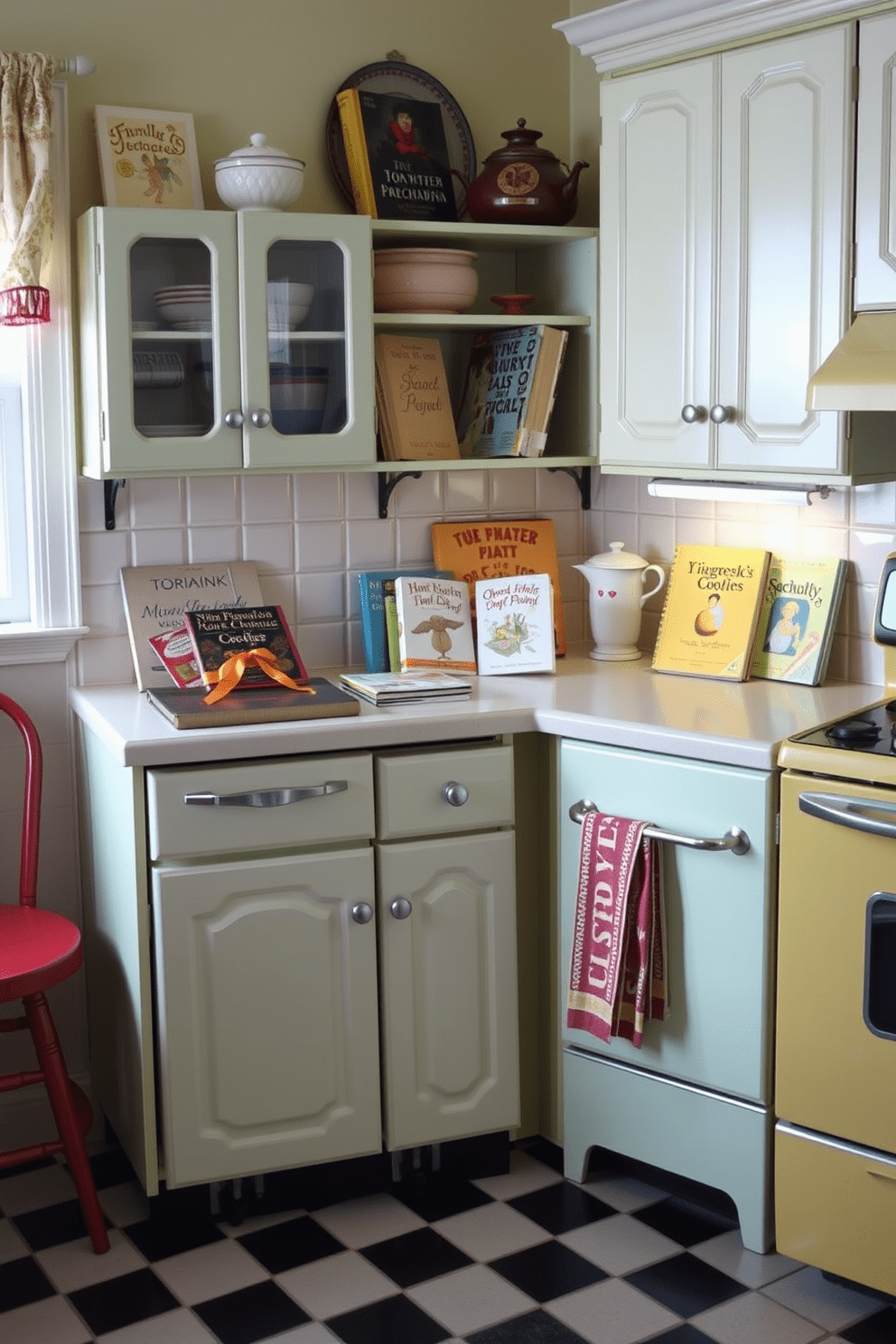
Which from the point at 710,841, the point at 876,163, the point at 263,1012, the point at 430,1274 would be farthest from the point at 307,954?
the point at 876,163

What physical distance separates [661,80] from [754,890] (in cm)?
144

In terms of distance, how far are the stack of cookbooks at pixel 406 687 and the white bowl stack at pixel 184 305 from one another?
2.30 ft

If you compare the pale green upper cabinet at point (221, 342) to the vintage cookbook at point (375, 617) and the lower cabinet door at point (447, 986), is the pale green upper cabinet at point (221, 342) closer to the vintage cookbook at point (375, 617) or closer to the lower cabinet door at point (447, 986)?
the vintage cookbook at point (375, 617)

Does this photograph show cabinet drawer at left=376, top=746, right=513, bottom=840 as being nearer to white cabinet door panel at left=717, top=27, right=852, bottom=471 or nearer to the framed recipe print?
white cabinet door panel at left=717, top=27, right=852, bottom=471

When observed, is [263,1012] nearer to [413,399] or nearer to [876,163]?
[413,399]

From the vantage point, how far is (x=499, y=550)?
123 inches

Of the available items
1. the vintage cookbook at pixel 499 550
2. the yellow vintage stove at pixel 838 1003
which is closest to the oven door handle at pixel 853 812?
the yellow vintage stove at pixel 838 1003

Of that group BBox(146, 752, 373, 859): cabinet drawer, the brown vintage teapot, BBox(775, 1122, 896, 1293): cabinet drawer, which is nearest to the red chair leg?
BBox(146, 752, 373, 859): cabinet drawer

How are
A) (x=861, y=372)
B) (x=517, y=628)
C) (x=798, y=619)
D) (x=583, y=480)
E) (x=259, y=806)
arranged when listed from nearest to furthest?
(x=861, y=372) < (x=259, y=806) < (x=798, y=619) < (x=517, y=628) < (x=583, y=480)

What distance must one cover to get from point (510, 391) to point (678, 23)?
2.50 feet

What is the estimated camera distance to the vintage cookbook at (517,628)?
2.86 metres

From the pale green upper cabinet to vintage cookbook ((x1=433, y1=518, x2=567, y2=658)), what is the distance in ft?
1.43

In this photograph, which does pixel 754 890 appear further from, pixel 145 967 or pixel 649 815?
pixel 145 967

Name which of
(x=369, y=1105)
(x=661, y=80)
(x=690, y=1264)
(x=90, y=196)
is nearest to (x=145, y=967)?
(x=369, y=1105)
